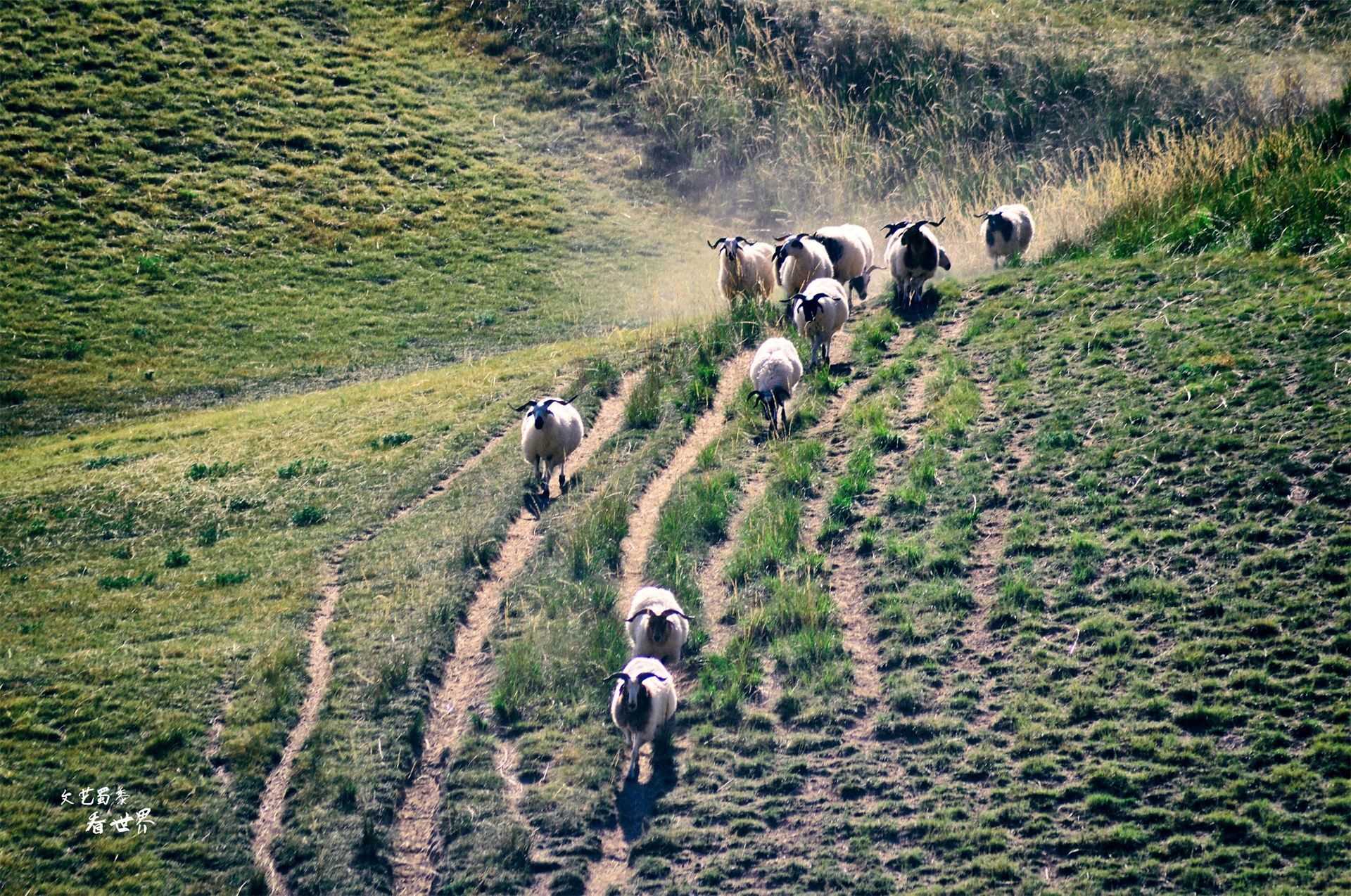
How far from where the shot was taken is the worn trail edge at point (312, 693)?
419 inches

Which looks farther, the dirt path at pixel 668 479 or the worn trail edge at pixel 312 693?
the dirt path at pixel 668 479

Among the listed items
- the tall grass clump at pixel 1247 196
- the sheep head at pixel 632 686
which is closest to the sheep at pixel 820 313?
the tall grass clump at pixel 1247 196

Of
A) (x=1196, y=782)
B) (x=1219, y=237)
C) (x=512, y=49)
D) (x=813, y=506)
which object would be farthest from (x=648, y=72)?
(x=1196, y=782)

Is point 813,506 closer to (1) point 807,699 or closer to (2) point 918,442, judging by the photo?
(2) point 918,442

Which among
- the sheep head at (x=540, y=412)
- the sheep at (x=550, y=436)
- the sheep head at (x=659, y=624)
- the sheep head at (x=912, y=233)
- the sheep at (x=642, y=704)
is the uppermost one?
the sheep head at (x=912, y=233)

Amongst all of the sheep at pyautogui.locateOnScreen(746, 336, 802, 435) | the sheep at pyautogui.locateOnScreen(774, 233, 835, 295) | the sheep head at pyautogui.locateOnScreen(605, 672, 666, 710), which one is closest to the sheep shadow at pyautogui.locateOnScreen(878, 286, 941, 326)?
the sheep at pyautogui.locateOnScreen(774, 233, 835, 295)

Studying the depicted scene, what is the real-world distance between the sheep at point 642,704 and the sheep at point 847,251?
11.6 m

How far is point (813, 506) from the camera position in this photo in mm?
14914

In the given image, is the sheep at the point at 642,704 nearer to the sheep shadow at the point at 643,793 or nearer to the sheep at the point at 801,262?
the sheep shadow at the point at 643,793

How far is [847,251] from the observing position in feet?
68.6

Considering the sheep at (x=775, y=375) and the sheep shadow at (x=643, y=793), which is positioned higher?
the sheep at (x=775, y=375)

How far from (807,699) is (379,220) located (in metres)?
22.1

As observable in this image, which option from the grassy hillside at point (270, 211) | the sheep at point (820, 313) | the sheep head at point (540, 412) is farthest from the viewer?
the grassy hillside at point (270, 211)

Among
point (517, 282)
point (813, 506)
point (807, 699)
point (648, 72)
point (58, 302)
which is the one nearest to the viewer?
point (807, 699)
